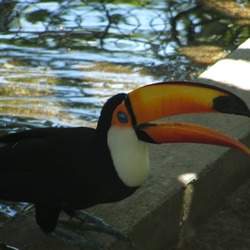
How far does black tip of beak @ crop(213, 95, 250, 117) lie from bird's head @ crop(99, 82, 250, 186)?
0.20ft

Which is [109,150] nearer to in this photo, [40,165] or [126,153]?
[126,153]

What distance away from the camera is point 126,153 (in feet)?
11.2

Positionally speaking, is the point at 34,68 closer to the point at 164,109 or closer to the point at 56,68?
the point at 56,68

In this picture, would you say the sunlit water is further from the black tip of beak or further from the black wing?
the black tip of beak

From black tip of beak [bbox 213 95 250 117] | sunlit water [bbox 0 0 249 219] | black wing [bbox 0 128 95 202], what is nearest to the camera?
black tip of beak [bbox 213 95 250 117]

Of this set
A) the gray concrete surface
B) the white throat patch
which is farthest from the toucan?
the gray concrete surface

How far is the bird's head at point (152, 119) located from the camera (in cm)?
331

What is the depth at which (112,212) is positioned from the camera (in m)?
3.94

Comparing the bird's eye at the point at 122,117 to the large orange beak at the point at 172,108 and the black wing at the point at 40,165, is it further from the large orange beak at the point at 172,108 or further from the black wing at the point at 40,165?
the black wing at the point at 40,165

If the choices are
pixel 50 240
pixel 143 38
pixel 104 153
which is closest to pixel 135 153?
pixel 104 153

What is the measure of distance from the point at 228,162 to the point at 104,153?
1.29 metres

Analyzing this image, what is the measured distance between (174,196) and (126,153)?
2.48 ft

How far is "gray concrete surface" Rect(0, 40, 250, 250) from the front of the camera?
12.4 feet

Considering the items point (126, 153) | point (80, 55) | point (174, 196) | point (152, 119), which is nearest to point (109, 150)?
point (126, 153)
